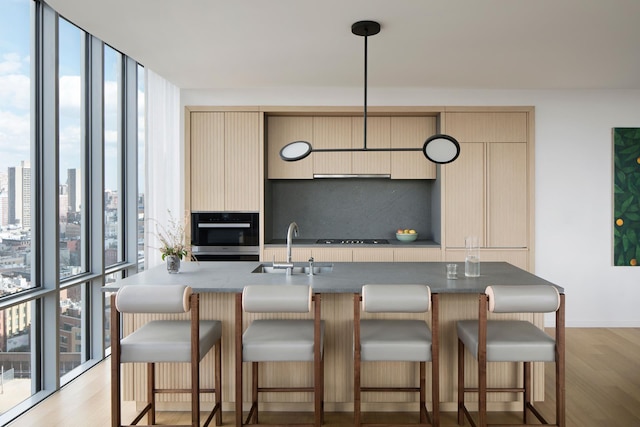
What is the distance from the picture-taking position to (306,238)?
551 cm

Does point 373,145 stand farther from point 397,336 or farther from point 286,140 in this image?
point 397,336

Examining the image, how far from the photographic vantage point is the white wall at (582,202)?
5.05 m

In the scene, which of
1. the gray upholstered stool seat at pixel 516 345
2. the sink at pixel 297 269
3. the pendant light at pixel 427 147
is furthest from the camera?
the sink at pixel 297 269

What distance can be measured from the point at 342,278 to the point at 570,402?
1.88m

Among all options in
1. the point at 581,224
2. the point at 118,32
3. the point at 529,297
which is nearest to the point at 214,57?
the point at 118,32

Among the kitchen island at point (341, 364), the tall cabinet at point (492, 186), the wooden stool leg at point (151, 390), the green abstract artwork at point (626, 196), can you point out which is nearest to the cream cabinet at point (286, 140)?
the tall cabinet at point (492, 186)

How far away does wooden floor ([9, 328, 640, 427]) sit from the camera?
2.88m

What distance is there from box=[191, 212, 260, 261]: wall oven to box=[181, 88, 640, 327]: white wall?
10.6ft

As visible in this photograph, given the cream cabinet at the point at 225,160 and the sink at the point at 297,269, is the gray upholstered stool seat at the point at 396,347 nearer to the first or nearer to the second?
the sink at the point at 297,269

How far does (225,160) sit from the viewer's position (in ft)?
16.1

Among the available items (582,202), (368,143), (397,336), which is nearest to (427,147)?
(397,336)

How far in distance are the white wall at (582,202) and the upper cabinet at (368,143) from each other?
4.23ft

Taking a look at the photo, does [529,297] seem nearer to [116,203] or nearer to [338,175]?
[338,175]

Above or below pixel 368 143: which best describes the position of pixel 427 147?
below
